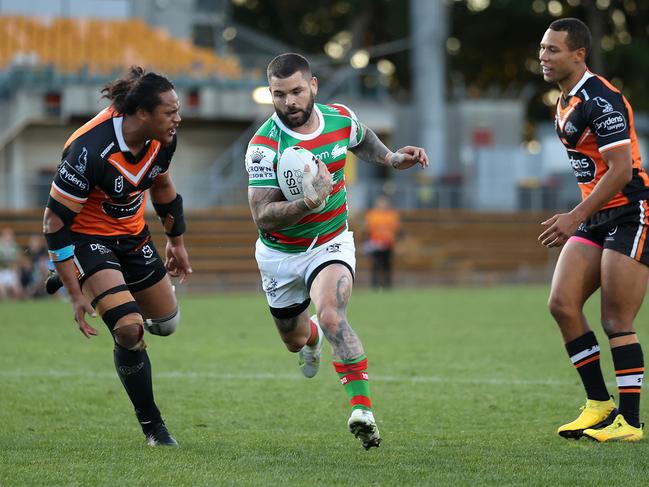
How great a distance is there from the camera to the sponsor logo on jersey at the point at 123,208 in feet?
21.7

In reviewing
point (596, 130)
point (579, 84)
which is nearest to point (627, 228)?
point (596, 130)

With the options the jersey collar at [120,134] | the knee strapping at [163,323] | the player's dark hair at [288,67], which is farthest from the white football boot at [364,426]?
the jersey collar at [120,134]

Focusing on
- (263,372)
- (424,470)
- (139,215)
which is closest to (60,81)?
(263,372)

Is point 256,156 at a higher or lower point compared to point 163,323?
higher

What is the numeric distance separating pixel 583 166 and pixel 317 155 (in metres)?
1.69

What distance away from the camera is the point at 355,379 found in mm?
6059

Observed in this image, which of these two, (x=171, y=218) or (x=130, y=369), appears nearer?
(x=130, y=369)

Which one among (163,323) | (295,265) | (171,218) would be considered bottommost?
(163,323)

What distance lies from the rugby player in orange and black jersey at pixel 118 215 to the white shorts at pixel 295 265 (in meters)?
0.75

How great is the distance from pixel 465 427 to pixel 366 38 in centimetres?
4148

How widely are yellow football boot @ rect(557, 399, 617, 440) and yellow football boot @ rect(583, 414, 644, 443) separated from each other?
0.06 m

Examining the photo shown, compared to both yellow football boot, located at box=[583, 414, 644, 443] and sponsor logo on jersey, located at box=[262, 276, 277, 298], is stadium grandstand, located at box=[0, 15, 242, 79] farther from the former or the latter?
yellow football boot, located at box=[583, 414, 644, 443]

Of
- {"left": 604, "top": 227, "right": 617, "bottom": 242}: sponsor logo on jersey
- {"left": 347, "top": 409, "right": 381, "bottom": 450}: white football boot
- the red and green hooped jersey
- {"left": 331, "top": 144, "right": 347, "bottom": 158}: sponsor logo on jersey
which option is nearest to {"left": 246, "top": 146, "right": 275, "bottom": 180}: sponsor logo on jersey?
the red and green hooped jersey

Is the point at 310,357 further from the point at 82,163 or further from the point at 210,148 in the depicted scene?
the point at 210,148
